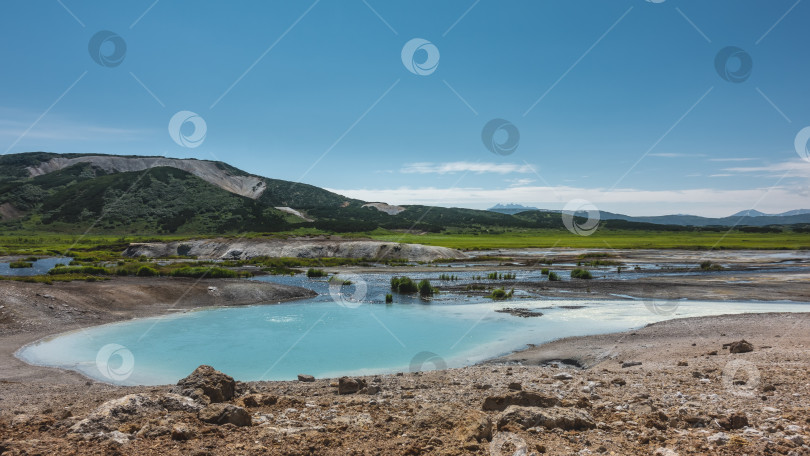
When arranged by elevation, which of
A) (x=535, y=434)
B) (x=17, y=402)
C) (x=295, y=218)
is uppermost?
(x=295, y=218)

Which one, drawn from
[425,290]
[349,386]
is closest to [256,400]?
[349,386]

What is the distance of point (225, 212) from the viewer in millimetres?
175000

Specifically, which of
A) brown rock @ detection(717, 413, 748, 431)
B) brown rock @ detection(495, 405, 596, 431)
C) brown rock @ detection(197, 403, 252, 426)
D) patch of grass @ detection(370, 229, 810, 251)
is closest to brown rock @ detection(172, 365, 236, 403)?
brown rock @ detection(197, 403, 252, 426)

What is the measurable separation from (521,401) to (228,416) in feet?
17.4

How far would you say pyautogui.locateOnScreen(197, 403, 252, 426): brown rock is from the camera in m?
7.93

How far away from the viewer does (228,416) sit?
7949 millimetres

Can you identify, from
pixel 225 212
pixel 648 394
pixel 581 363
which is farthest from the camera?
pixel 225 212

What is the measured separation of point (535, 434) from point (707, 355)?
1146cm

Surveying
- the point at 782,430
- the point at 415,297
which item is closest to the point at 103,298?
the point at 415,297

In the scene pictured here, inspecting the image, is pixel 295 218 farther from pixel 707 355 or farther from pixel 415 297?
pixel 707 355

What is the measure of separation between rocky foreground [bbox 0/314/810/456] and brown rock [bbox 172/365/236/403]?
29mm

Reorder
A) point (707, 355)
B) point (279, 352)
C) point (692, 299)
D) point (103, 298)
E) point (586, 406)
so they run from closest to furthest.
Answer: point (586, 406)
point (707, 355)
point (279, 352)
point (103, 298)
point (692, 299)

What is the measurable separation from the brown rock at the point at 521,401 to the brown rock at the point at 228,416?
14.9ft

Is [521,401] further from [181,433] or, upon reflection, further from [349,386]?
[181,433]
